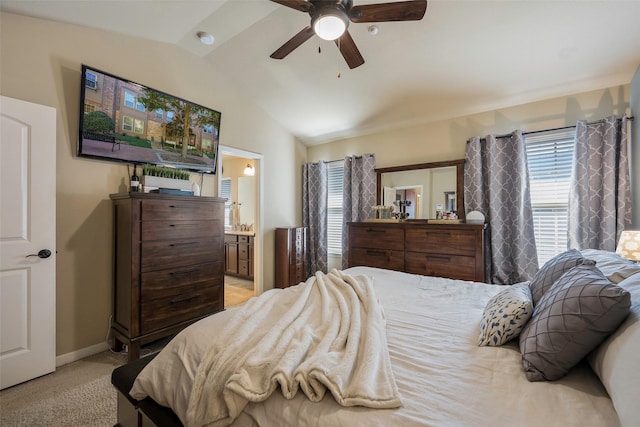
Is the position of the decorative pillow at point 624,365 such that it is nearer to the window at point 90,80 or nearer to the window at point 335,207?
the window at point 90,80

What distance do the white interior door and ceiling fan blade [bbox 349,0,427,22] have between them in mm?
2409

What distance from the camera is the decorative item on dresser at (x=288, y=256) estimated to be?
4.19 meters

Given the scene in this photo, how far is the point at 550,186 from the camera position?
2.95 meters

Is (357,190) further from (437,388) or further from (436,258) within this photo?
(437,388)

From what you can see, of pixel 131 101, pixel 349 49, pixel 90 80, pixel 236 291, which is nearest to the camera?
pixel 349 49

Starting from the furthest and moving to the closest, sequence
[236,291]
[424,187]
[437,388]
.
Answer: [236,291], [424,187], [437,388]

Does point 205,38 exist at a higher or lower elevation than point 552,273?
higher

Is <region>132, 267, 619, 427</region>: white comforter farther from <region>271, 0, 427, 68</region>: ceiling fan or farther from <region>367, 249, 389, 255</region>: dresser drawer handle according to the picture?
<region>367, 249, 389, 255</region>: dresser drawer handle

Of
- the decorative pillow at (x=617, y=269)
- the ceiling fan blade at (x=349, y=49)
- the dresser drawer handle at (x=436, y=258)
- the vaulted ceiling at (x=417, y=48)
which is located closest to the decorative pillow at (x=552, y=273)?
A: the decorative pillow at (x=617, y=269)

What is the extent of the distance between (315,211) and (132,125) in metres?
2.81

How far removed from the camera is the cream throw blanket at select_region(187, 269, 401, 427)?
0.83 m

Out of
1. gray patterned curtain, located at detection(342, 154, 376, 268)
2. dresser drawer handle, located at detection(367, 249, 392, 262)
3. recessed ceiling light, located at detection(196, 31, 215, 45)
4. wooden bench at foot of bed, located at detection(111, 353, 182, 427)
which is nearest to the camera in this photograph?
wooden bench at foot of bed, located at detection(111, 353, 182, 427)

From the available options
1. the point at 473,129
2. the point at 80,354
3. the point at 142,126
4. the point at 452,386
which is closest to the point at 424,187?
the point at 473,129

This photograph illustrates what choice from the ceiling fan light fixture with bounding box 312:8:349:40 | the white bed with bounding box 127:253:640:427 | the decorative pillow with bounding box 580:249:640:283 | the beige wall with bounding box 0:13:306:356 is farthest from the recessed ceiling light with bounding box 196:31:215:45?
the decorative pillow with bounding box 580:249:640:283
